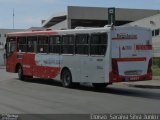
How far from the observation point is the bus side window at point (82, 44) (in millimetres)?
22500

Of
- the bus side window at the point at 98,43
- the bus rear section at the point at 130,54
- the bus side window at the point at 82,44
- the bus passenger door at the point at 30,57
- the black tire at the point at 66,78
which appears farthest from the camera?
the bus passenger door at the point at 30,57

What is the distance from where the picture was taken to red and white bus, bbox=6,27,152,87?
21.1 m

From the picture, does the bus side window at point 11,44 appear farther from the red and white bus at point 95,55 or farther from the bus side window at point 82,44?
the bus side window at point 82,44

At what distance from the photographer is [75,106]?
15758 mm

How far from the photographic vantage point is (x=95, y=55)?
21797mm

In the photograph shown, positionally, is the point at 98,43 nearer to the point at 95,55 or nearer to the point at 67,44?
the point at 95,55

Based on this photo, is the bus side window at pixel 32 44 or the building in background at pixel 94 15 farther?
the building in background at pixel 94 15

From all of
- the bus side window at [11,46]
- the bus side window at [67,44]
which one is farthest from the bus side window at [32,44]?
the bus side window at [67,44]

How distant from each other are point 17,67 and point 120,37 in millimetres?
10488

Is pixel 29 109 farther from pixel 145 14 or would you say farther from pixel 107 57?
pixel 145 14

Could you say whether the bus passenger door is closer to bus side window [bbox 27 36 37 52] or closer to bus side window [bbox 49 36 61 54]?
bus side window [bbox 27 36 37 52]

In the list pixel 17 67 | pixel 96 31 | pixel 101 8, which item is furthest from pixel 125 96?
pixel 101 8

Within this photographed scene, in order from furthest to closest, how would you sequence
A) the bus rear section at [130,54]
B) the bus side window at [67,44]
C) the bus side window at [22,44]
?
1. the bus side window at [22,44]
2. the bus side window at [67,44]
3. the bus rear section at [130,54]

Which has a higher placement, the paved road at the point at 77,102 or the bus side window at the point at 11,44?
the bus side window at the point at 11,44
